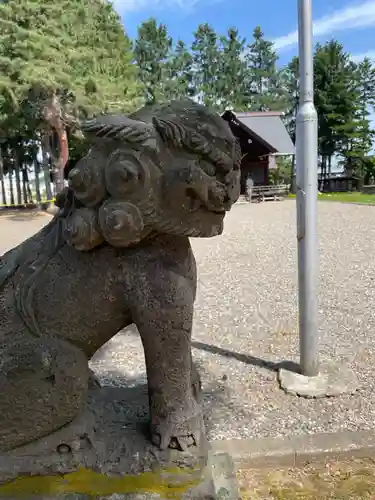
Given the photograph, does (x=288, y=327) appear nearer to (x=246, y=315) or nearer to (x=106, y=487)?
(x=246, y=315)

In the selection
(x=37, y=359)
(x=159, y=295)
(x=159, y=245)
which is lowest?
(x=37, y=359)

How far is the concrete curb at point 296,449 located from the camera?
94.6 inches

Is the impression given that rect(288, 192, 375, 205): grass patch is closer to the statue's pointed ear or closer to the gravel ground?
the gravel ground

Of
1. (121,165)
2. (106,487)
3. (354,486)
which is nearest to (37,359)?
(106,487)

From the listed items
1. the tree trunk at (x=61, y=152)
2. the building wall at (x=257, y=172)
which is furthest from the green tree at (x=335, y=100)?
the tree trunk at (x=61, y=152)

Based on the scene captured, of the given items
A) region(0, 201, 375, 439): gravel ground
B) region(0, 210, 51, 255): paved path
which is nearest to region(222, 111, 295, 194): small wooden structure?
region(0, 210, 51, 255): paved path

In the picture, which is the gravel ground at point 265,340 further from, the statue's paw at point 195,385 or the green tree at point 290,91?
the green tree at point 290,91

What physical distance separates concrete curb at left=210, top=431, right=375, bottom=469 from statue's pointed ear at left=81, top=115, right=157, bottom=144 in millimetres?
1736

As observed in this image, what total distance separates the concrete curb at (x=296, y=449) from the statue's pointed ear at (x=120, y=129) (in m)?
1.74

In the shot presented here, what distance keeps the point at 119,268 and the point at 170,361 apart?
1.02 feet

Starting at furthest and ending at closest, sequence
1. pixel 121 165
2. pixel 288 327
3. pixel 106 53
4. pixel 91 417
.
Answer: pixel 106 53
pixel 288 327
pixel 91 417
pixel 121 165

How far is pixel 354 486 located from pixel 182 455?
125 cm

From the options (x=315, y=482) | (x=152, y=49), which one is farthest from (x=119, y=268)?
(x=152, y=49)

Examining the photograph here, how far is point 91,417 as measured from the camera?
1447mm
